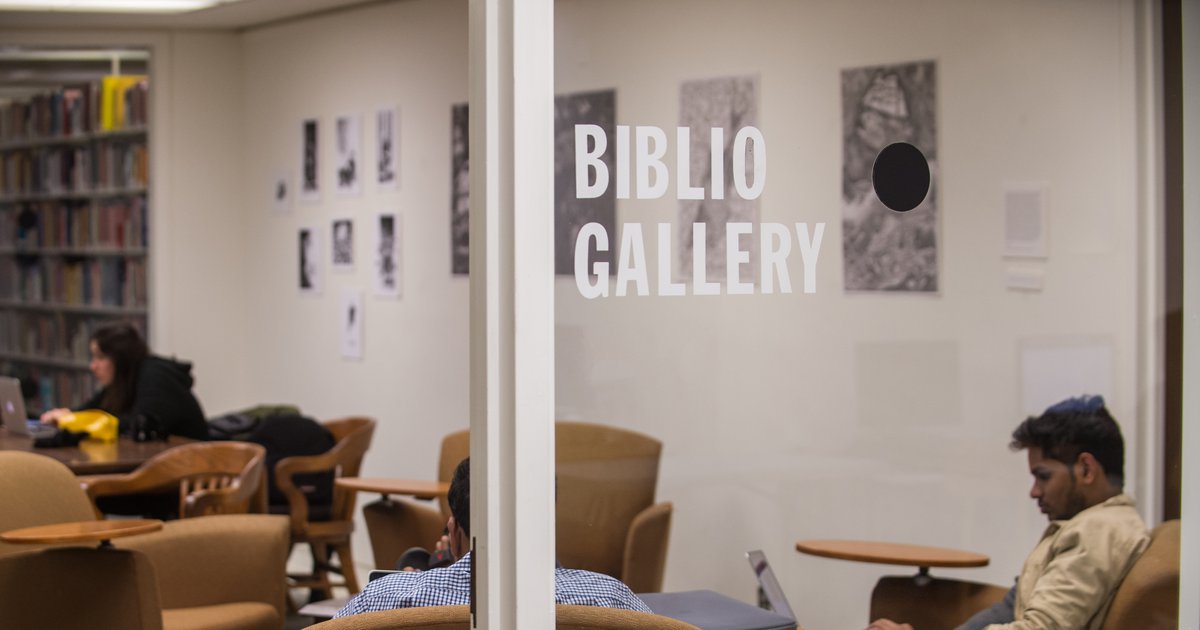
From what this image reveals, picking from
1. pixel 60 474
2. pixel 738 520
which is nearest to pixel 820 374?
pixel 738 520

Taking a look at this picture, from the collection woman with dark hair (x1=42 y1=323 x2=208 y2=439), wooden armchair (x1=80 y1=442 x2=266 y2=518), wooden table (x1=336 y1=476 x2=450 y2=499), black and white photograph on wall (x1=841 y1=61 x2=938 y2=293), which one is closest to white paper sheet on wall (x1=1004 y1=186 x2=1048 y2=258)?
black and white photograph on wall (x1=841 y1=61 x2=938 y2=293)

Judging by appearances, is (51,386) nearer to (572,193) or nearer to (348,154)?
(348,154)

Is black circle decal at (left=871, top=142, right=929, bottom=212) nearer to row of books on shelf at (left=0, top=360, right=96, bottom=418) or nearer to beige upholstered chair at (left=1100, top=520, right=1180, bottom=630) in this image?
beige upholstered chair at (left=1100, top=520, right=1180, bottom=630)

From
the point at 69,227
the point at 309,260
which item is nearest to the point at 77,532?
the point at 309,260

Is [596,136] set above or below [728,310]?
above

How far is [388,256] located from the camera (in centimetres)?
716

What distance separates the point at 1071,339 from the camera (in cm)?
332

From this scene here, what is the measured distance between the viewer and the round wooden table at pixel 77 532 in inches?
136

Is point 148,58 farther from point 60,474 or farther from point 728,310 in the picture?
point 728,310

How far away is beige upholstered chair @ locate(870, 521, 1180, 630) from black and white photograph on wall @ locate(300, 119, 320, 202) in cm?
526

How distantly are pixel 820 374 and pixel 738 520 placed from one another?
17.2 inches

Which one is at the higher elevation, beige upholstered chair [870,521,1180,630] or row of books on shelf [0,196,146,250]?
row of books on shelf [0,196,146,250]

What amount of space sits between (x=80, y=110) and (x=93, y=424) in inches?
149

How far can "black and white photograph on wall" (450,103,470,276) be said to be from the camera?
6688 mm
